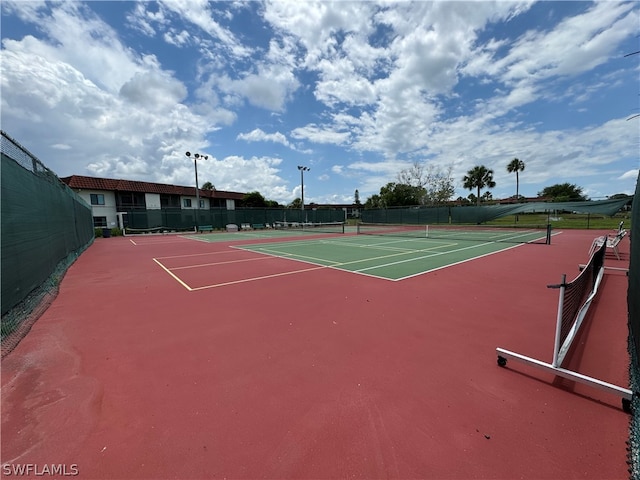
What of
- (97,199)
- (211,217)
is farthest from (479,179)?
(97,199)

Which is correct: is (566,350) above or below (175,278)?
above

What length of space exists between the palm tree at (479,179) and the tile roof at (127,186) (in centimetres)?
4564

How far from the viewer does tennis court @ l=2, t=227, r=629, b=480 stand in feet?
6.43

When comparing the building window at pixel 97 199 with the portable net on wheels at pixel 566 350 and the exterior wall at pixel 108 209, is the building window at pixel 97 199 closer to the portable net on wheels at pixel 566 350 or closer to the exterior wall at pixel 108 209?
the exterior wall at pixel 108 209

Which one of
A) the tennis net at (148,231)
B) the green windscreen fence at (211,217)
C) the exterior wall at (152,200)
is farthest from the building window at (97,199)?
the tennis net at (148,231)

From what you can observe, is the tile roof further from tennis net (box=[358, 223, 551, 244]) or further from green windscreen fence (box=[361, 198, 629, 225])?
tennis net (box=[358, 223, 551, 244])

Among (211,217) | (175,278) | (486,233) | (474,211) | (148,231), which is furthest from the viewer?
(211,217)

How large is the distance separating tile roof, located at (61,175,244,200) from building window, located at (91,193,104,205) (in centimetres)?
100

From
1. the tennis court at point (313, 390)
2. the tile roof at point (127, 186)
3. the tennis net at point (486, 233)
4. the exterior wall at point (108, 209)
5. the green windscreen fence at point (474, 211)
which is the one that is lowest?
the tennis court at point (313, 390)

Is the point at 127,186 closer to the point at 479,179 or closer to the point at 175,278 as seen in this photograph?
the point at 175,278

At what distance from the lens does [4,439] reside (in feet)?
6.99

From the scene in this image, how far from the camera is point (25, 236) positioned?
527 centimetres

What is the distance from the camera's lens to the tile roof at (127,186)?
29.7 meters

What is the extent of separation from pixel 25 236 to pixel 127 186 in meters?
33.8
